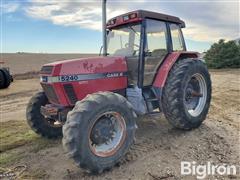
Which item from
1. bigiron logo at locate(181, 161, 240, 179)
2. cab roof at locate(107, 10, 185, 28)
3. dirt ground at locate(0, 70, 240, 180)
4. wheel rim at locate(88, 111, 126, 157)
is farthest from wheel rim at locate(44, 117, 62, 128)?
bigiron logo at locate(181, 161, 240, 179)

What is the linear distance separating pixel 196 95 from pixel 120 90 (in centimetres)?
161

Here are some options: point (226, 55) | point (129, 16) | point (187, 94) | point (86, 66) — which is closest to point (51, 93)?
point (86, 66)

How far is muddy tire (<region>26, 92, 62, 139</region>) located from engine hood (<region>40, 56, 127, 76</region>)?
2.59 feet

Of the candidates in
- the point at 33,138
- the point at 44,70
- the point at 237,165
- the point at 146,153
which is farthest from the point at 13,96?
the point at 237,165

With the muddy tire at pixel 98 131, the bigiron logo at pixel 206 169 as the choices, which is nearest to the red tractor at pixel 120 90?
the muddy tire at pixel 98 131

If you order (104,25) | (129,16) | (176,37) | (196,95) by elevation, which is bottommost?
(196,95)

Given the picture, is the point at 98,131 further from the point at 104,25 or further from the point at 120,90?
the point at 104,25

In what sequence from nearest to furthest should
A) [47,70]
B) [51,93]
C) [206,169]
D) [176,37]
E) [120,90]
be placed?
[206,169]
[47,70]
[51,93]
[120,90]
[176,37]

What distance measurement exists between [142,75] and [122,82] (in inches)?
15.2

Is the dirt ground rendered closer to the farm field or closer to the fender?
the farm field

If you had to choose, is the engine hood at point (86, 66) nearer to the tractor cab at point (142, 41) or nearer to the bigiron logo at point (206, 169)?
the tractor cab at point (142, 41)

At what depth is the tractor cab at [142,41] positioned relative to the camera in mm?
5598

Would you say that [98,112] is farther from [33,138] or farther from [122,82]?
[33,138]

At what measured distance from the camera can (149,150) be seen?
514 cm
